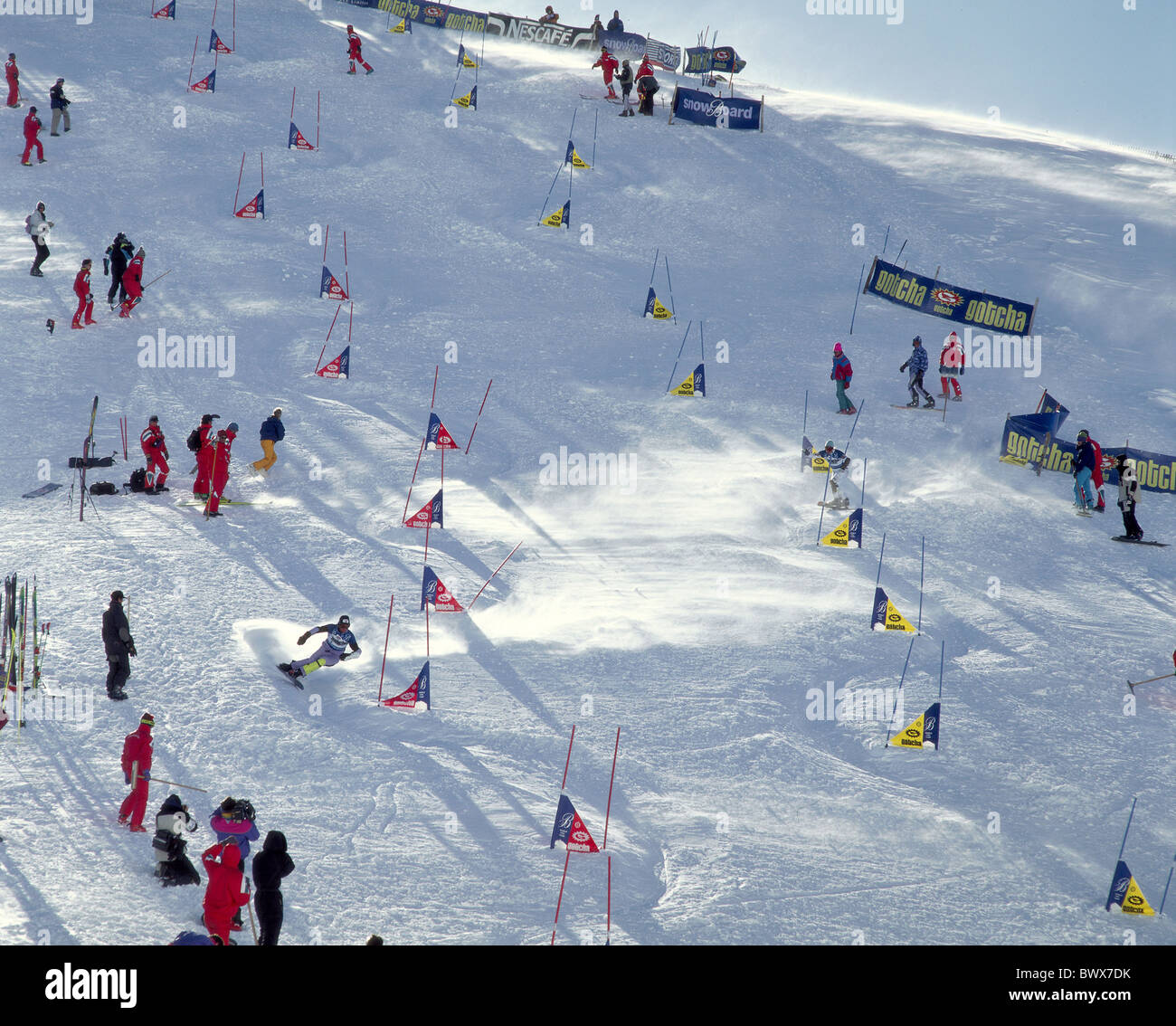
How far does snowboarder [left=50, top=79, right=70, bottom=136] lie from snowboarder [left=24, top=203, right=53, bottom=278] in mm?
6507

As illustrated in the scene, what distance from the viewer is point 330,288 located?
2169cm

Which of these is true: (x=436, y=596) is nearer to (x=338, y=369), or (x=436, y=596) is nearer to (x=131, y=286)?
(x=338, y=369)

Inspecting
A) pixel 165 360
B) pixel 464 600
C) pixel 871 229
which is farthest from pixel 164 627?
Answer: pixel 871 229

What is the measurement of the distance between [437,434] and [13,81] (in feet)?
56.8

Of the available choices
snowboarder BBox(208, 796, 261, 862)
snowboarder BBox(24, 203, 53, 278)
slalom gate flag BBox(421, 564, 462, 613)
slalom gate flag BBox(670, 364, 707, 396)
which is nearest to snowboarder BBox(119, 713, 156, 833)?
snowboarder BBox(208, 796, 261, 862)

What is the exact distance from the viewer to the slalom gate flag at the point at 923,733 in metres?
11.9

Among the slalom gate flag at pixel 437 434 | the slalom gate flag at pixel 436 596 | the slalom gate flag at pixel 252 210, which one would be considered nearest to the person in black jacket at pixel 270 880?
the slalom gate flag at pixel 436 596

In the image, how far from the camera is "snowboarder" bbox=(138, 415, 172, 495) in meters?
15.6

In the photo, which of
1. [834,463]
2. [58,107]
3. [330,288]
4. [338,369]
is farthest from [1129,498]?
[58,107]

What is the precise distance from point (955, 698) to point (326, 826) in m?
7.08

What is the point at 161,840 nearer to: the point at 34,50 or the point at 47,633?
the point at 47,633

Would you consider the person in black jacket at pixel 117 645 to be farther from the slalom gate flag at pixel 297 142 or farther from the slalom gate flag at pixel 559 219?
the slalom gate flag at pixel 297 142

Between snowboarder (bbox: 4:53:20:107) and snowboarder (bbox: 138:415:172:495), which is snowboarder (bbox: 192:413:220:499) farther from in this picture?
snowboarder (bbox: 4:53:20:107)
